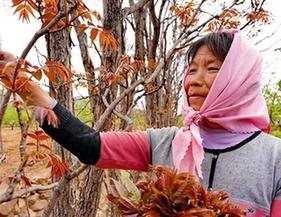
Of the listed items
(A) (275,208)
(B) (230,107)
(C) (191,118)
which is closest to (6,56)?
(C) (191,118)

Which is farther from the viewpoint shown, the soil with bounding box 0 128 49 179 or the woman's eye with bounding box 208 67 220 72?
the soil with bounding box 0 128 49 179

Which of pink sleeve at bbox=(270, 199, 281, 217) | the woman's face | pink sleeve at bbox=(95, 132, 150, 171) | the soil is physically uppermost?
the woman's face

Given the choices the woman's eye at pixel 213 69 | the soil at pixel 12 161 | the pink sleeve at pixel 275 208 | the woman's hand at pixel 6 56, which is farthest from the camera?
the soil at pixel 12 161

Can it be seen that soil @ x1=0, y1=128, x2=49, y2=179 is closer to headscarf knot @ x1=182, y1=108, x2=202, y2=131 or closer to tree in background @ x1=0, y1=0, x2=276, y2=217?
tree in background @ x1=0, y1=0, x2=276, y2=217

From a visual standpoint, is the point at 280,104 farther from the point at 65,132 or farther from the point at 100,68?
the point at 65,132

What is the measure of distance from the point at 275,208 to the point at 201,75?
1.88ft

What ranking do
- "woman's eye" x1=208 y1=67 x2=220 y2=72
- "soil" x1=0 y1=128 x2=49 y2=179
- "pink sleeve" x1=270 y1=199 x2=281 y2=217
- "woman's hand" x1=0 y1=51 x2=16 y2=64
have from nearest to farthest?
"woman's hand" x1=0 y1=51 x2=16 y2=64
"pink sleeve" x1=270 y1=199 x2=281 y2=217
"woman's eye" x1=208 y1=67 x2=220 y2=72
"soil" x1=0 y1=128 x2=49 y2=179

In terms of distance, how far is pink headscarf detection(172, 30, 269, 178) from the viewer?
148cm

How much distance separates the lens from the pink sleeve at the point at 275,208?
142 centimetres

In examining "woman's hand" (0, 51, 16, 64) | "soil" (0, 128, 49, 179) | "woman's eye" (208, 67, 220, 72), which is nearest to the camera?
"woman's hand" (0, 51, 16, 64)

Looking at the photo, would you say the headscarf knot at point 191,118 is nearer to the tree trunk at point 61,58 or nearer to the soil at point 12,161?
the tree trunk at point 61,58

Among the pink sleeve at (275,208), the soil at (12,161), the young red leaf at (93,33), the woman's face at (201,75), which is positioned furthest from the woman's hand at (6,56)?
the soil at (12,161)

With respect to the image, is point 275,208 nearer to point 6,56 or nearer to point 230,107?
point 230,107

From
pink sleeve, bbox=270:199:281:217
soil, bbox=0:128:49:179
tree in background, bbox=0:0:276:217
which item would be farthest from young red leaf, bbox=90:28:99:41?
soil, bbox=0:128:49:179
